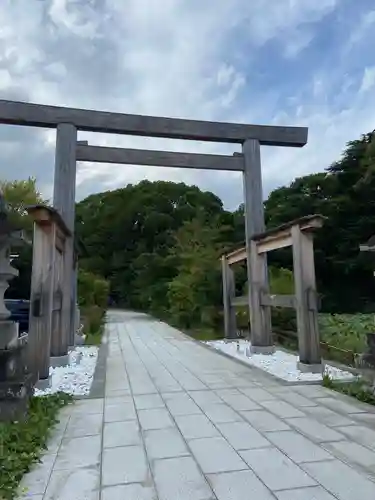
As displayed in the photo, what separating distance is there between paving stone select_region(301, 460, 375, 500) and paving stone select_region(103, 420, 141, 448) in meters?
1.19

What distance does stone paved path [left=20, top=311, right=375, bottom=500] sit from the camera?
1.94 meters

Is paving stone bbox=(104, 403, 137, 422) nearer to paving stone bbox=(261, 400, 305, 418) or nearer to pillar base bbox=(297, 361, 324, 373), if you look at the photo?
paving stone bbox=(261, 400, 305, 418)

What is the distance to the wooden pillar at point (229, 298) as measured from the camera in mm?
8375

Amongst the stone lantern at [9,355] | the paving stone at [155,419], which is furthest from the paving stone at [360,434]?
the stone lantern at [9,355]

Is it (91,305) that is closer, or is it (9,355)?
(9,355)

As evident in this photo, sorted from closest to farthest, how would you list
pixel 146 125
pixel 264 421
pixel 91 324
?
1. pixel 264 421
2. pixel 146 125
3. pixel 91 324

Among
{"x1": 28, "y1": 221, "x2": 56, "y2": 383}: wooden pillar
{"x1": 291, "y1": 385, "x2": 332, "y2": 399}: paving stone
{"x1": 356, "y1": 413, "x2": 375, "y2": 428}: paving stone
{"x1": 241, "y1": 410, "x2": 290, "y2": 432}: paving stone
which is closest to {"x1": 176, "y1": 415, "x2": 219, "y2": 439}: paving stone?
{"x1": 241, "y1": 410, "x2": 290, "y2": 432}: paving stone

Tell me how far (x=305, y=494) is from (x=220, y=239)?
38.0 ft

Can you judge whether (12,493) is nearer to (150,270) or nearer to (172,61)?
(172,61)

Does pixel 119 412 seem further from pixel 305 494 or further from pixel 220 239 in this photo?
pixel 220 239

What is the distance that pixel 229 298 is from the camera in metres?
8.36

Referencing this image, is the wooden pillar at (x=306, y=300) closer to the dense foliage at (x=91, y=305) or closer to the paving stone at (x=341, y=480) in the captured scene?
the paving stone at (x=341, y=480)

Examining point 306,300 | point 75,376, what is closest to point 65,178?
point 75,376

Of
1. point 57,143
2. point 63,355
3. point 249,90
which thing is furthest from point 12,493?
point 249,90
